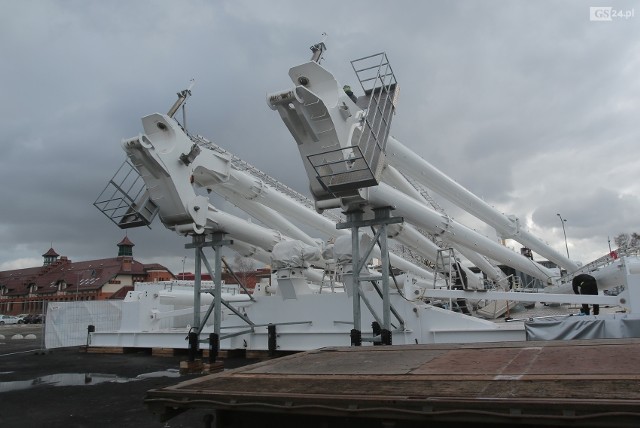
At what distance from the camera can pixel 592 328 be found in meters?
8.84

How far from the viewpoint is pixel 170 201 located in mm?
12266

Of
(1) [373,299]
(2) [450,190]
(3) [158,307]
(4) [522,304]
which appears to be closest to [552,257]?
(4) [522,304]

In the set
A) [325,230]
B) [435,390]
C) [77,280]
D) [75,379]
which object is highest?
[77,280]

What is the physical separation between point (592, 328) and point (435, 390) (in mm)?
7328

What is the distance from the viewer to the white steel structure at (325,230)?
414 inches

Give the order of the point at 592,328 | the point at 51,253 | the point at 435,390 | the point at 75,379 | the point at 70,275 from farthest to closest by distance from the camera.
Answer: the point at 51,253
the point at 70,275
the point at 75,379
the point at 592,328
the point at 435,390

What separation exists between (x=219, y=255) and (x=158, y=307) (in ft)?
19.8

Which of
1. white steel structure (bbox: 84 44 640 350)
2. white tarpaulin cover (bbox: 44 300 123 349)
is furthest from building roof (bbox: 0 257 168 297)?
white steel structure (bbox: 84 44 640 350)

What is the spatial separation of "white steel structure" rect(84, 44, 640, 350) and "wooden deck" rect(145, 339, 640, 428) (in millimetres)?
5355

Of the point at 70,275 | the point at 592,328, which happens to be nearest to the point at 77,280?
the point at 70,275

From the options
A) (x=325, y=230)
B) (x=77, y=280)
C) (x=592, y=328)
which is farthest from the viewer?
(x=77, y=280)

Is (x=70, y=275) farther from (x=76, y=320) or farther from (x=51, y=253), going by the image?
(x=76, y=320)

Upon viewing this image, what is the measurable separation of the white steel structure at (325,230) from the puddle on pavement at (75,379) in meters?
1.51

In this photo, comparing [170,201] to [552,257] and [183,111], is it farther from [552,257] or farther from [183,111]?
[552,257]
